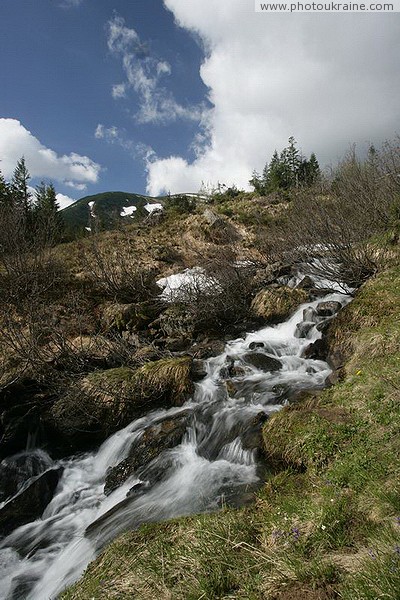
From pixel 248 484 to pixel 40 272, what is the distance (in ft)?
43.3

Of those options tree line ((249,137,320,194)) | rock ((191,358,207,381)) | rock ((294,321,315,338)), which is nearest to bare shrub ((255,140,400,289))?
rock ((294,321,315,338))

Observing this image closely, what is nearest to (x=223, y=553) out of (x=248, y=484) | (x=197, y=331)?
(x=248, y=484)

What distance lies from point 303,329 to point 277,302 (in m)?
2.18

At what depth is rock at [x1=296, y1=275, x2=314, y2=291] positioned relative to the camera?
1418 cm

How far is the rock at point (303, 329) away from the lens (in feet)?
36.2

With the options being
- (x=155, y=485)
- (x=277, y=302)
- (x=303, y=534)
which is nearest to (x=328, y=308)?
(x=277, y=302)

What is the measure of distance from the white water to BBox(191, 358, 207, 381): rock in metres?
0.17

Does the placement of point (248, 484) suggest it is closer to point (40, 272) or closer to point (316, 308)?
point (316, 308)

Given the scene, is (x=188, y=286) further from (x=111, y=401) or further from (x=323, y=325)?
(x=111, y=401)

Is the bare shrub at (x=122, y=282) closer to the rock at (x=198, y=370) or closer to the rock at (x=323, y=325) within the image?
the rock at (x=198, y=370)

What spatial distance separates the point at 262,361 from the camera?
960 centimetres

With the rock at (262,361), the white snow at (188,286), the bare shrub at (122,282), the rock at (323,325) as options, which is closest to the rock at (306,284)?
the rock at (323,325)

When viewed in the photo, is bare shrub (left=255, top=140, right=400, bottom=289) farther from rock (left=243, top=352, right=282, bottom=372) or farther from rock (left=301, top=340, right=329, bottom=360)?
rock (left=243, top=352, right=282, bottom=372)

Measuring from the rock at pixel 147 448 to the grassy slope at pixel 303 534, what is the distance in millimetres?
2409
